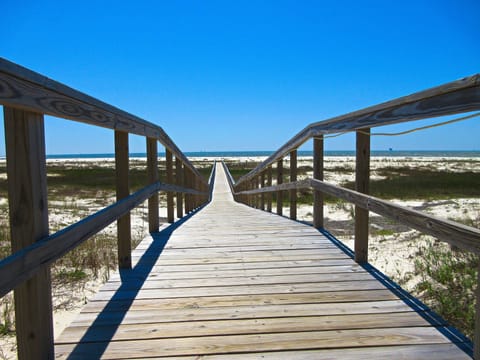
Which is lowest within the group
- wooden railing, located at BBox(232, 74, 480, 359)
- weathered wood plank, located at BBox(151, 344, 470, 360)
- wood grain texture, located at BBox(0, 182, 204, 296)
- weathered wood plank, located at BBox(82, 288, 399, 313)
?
weathered wood plank, located at BBox(151, 344, 470, 360)

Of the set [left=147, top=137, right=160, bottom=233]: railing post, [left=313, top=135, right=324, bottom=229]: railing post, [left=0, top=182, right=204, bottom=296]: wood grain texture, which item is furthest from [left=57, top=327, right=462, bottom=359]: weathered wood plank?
[left=313, top=135, right=324, bottom=229]: railing post

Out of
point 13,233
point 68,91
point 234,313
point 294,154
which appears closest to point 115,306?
point 234,313

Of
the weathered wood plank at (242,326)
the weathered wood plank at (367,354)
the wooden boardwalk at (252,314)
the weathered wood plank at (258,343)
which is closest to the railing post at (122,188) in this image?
the wooden boardwalk at (252,314)

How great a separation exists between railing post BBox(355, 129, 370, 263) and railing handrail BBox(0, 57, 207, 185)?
185 cm

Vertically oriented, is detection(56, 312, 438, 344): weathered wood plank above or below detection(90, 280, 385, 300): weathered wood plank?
below

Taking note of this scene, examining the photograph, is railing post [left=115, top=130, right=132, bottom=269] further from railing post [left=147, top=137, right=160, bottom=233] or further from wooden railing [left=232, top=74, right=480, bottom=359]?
wooden railing [left=232, top=74, right=480, bottom=359]

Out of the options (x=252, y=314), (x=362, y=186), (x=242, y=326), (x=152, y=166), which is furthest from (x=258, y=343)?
(x=152, y=166)

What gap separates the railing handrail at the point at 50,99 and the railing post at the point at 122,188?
0.76 feet

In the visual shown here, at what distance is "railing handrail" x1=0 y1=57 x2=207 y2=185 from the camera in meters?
1.21

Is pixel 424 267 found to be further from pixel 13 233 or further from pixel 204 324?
pixel 13 233

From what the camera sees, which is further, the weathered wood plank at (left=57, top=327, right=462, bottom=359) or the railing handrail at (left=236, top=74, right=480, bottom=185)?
the weathered wood plank at (left=57, top=327, right=462, bottom=359)

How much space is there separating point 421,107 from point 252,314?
144 cm

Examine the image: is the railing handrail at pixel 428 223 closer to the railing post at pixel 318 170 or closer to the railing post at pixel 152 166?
the railing post at pixel 318 170

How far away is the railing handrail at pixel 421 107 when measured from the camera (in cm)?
145
